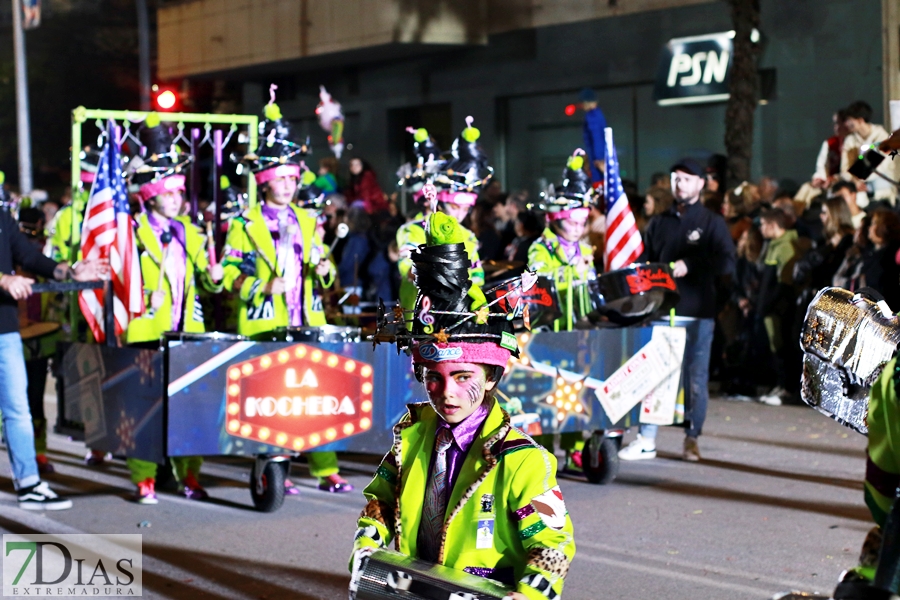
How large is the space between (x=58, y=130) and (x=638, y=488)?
123 ft

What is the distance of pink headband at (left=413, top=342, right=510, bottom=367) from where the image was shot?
3799 mm

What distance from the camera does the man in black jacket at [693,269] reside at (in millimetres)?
9766

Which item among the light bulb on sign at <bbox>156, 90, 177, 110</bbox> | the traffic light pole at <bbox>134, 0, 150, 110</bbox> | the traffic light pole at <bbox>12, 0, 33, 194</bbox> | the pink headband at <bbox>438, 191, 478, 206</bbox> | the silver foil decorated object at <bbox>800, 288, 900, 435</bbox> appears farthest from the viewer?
the traffic light pole at <bbox>12, 0, 33, 194</bbox>

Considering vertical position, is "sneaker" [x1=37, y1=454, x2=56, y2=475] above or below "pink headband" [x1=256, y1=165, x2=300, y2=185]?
below

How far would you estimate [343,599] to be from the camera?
6.24 meters

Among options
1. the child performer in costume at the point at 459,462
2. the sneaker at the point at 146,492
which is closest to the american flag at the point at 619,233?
the sneaker at the point at 146,492

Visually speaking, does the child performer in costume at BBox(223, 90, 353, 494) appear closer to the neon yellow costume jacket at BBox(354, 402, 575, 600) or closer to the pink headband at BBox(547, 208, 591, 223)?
the pink headband at BBox(547, 208, 591, 223)

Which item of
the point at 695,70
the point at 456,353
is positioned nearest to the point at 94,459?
the point at 456,353

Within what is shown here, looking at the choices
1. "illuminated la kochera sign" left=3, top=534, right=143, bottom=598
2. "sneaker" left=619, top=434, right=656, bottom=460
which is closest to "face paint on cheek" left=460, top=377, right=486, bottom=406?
"illuminated la kochera sign" left=3, top=534, right=143, bottom=598

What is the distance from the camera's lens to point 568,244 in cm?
925

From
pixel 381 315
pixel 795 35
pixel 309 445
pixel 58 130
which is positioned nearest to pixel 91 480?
pixel 309 445

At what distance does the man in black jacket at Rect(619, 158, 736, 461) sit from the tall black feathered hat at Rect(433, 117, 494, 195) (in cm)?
169

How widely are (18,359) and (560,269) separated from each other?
3.53 metres

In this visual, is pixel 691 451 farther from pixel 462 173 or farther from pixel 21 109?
pixel 21 109
